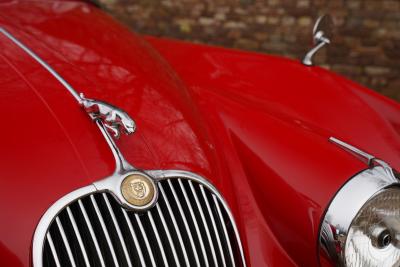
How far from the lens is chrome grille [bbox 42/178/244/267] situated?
51.6 inches

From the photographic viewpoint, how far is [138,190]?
138 centimetres

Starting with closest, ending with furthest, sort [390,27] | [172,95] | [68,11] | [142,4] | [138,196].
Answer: [138,196], [172,95], [68,11], [390,27], [142,4]

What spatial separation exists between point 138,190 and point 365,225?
619 mm

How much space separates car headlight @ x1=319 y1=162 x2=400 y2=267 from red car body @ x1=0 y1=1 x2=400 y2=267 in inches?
2.0

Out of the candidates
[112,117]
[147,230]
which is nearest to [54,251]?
[147,230]

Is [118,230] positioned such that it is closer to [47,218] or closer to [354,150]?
[47,218]

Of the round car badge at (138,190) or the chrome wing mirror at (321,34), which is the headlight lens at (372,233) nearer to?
the round car badge at (138,190)

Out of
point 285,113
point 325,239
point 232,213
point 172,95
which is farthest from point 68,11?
point 325,239

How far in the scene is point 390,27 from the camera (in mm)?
4953

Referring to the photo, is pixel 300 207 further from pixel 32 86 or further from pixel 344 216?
pixel 32 86

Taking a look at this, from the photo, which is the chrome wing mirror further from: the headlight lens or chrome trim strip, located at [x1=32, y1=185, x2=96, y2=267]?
chrome trim strip, located at [x1=32, y1=185, x2=96, y2=267]

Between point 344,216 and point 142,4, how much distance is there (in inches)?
175

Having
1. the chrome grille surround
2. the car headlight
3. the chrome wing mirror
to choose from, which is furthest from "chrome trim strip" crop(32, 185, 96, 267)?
the chrome wing mirror

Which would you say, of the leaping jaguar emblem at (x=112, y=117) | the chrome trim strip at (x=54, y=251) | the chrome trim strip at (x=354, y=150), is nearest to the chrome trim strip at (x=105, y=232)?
the chrome trim strip at (x=54, y=251)
